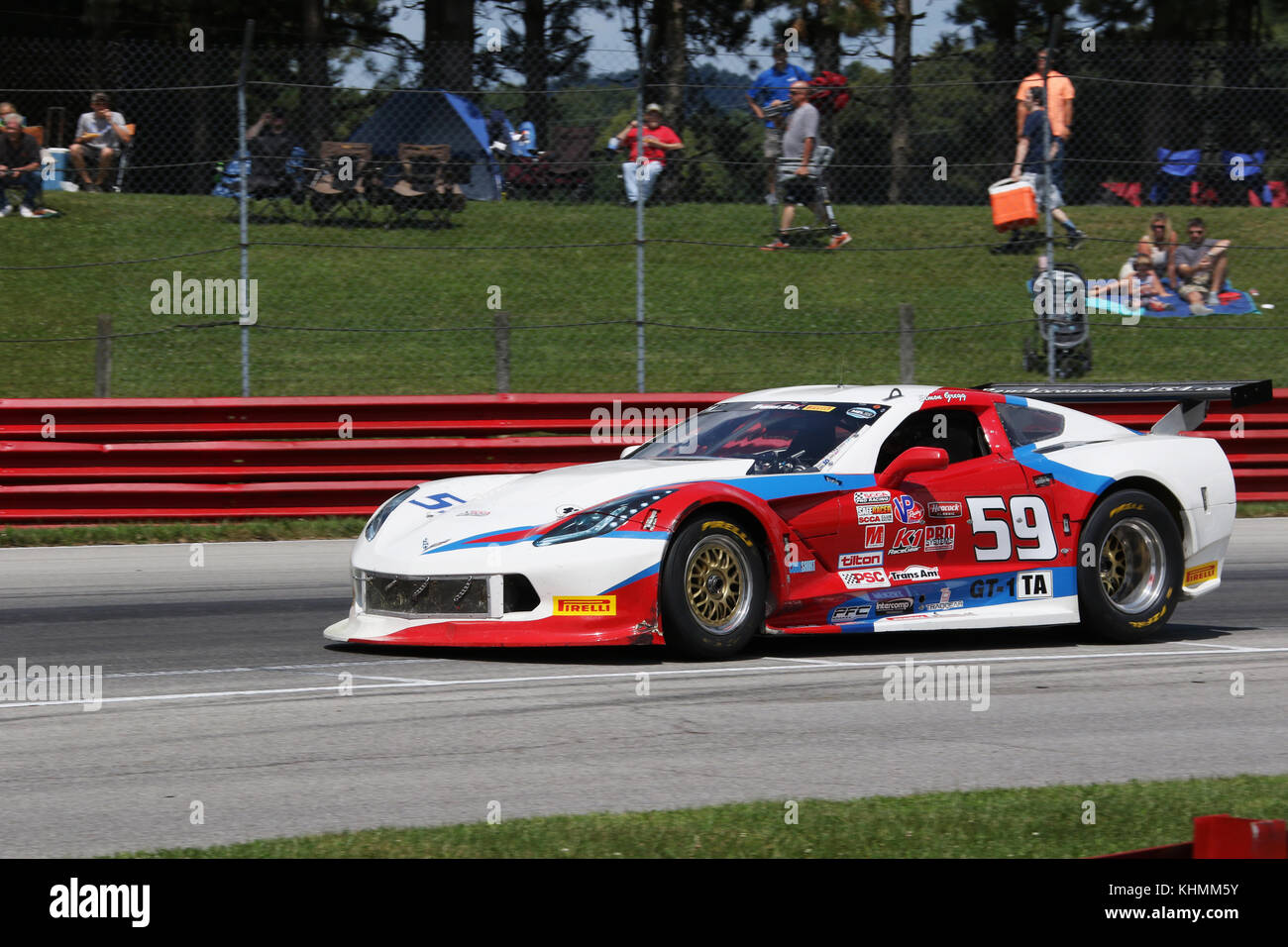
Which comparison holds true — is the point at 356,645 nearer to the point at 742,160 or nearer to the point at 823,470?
the point at 823,470

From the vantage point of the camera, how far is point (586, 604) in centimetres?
748

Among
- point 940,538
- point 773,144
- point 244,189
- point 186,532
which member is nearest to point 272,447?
point 186,532

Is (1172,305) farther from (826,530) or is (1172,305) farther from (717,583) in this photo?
(717,583)

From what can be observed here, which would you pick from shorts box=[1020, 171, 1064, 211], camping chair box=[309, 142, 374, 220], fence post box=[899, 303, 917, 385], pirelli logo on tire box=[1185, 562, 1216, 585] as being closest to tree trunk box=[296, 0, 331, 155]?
camping chair box=[309, 142, 374, 220]

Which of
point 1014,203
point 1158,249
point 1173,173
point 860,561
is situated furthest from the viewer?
point 1158,249

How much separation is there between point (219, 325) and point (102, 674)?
6.27 meters

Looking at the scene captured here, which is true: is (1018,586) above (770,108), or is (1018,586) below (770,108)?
below

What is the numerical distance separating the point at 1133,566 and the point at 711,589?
257cm

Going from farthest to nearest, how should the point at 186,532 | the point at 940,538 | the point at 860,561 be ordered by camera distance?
the point at 186,532 → the point at 940,538 → the point at 860,561

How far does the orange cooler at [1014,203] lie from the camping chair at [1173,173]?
6.54 feet

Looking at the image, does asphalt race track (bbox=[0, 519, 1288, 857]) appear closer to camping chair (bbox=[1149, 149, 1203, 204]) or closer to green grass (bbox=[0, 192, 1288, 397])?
green grass (bbox=[0, 192, 1288, 397])

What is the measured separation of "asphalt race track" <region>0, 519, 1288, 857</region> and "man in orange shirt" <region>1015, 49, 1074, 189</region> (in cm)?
608

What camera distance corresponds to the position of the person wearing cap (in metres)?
13.7

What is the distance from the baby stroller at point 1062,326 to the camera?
15.3 meters
